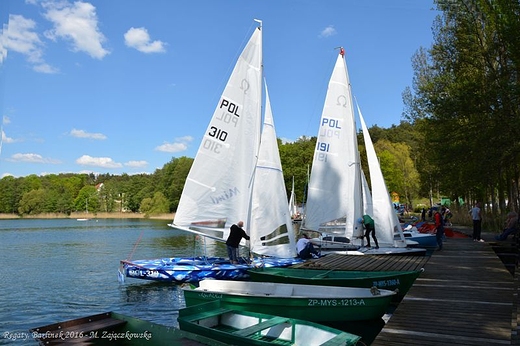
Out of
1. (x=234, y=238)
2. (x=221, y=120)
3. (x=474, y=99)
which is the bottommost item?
(x=234, y=238)

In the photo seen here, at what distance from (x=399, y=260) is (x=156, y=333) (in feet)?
38.0

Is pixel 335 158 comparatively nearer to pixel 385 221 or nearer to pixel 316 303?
pixel 385 221

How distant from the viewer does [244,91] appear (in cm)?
1692

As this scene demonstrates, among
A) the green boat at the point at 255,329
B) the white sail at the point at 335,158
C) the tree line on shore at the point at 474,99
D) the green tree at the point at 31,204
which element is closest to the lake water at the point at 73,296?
the green boat at the point at 255,329

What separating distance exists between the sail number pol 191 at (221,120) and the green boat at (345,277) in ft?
16.9

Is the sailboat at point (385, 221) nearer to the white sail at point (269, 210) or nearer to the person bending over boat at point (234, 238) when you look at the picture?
the white sail at point (269, 210)

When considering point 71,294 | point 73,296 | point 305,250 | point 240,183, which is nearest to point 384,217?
point 305,250

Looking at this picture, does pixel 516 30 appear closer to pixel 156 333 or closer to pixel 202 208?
pixel 202 208

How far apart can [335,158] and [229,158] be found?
269 inches

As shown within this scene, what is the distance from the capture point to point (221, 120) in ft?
54.3

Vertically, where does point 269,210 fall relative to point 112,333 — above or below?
above

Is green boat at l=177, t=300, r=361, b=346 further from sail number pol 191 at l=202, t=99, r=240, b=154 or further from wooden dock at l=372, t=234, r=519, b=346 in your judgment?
sail number pol 191 at l=202, t=99, r=240, b=154

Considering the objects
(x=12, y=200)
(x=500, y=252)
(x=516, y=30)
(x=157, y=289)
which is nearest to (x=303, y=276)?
(x=157, y=289)

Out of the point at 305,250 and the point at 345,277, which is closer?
the point at 345,277
